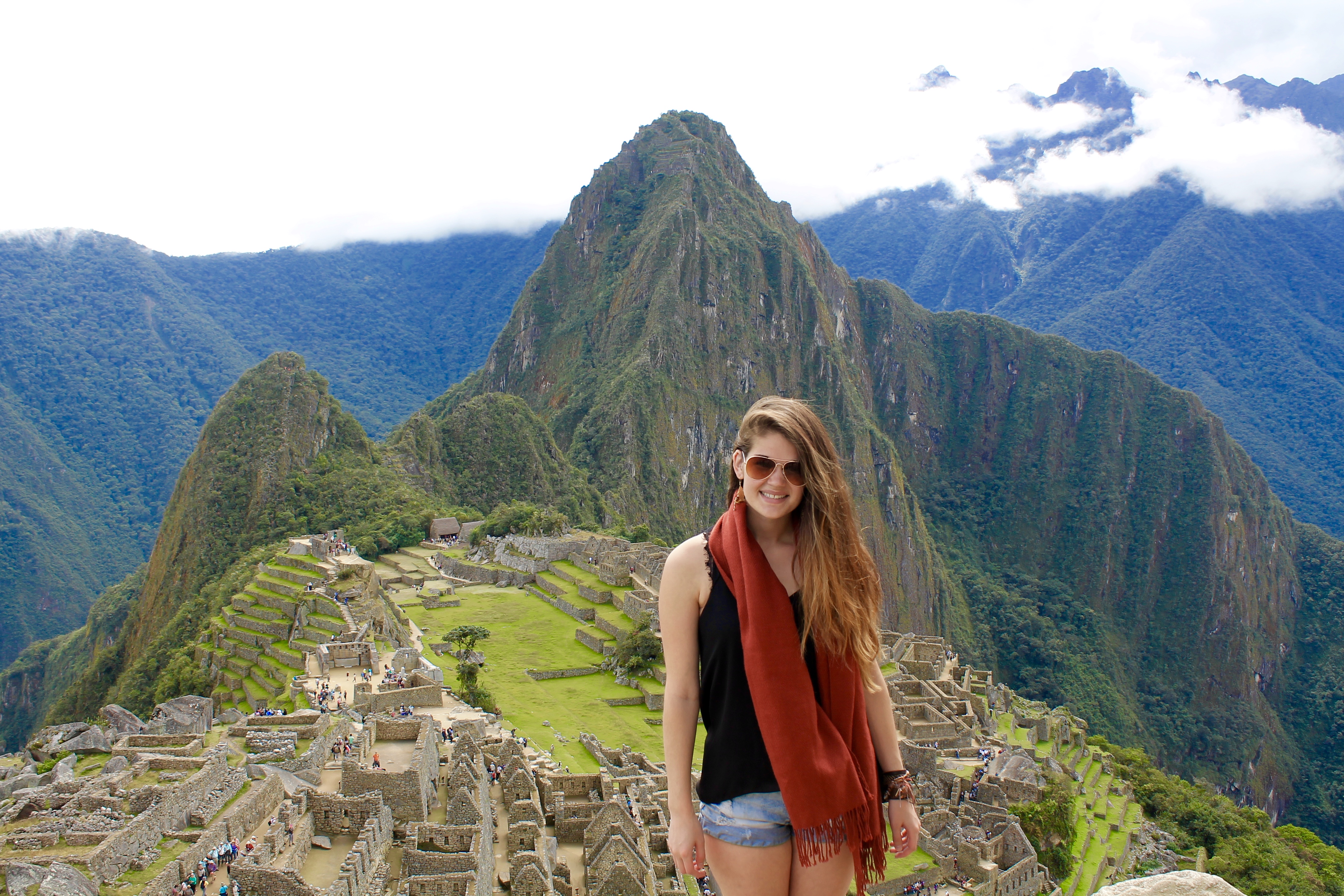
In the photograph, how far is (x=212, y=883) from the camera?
1117 cm

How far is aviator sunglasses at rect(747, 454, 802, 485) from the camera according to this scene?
409 centimetres

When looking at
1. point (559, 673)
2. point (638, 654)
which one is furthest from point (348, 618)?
point (638, 654)

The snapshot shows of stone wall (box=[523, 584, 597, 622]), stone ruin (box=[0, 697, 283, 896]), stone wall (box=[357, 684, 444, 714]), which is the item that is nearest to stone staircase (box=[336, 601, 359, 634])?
stone wall (box=[357, 684, 444, 714])

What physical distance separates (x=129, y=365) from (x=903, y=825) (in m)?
134

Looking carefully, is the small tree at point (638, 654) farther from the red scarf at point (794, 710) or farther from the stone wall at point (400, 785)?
the red scarf at point (794, 710)

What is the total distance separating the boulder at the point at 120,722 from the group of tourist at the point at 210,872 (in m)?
10.3

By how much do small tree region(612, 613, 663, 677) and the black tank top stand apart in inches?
1104

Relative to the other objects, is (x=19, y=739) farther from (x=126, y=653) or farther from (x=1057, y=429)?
(x=1057, y=429)

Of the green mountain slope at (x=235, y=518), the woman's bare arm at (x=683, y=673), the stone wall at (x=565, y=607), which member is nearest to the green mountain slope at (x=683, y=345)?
the green mountain slope at (x=235, y=518)

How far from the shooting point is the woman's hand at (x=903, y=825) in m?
4.19

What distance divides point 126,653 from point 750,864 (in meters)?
55.2

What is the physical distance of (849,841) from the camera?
398cm

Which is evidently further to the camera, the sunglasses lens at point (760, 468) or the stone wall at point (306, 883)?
the stone wall at point (306, 883)

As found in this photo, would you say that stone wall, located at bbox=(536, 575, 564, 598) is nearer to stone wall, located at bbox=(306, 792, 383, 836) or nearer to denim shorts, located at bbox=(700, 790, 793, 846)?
stone wall, located at bbox=(306, 792, 383, 836)
